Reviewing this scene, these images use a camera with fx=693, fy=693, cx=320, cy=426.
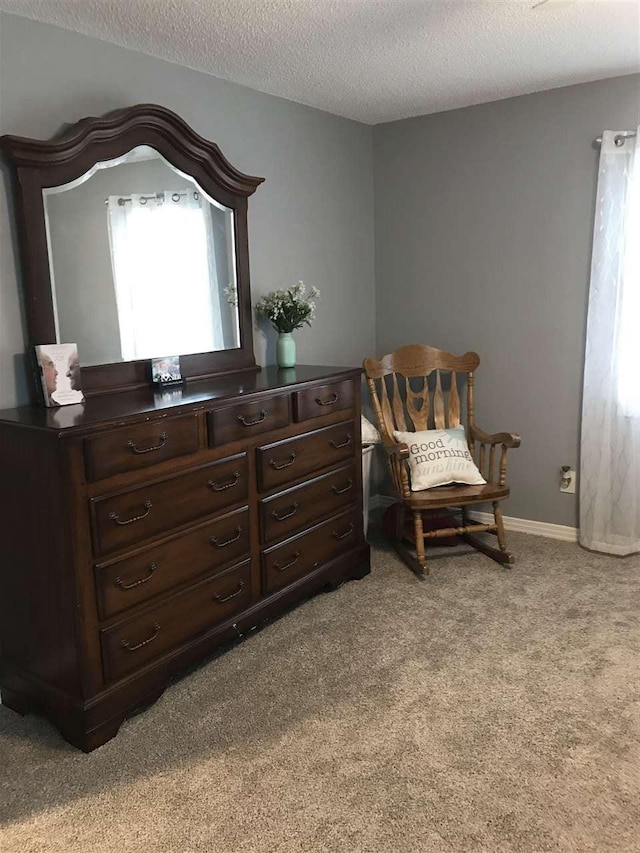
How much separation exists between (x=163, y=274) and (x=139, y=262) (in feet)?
0.40

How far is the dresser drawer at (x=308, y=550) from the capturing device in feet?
9.12

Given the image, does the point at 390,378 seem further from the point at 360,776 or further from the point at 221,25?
the point at 360,776

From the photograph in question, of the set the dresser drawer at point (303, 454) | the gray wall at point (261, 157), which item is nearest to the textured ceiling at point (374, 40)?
the gray wall at point (261, 157)

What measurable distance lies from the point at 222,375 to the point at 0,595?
49.5 inches

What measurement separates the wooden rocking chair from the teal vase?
0.50 m

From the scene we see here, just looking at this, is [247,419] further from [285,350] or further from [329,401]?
[285,350]

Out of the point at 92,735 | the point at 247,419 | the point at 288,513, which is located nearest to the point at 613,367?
the point at 288,513

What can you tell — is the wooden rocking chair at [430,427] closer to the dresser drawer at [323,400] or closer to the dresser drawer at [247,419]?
the dresser drawer at [323,400]

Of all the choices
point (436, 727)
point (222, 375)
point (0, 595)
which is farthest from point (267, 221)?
point (436, 727)

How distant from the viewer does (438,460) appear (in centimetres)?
348

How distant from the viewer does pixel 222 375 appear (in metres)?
3.06

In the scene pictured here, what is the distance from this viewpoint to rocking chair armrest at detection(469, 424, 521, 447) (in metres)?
3.33

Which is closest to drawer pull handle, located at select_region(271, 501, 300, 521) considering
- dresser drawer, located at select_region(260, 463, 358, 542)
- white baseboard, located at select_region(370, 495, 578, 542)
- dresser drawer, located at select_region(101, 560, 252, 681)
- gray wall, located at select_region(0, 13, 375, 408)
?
dresser drawer, located at select_region(260, 463, 358, 542)

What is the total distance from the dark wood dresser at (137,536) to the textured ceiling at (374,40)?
50.8 inches
